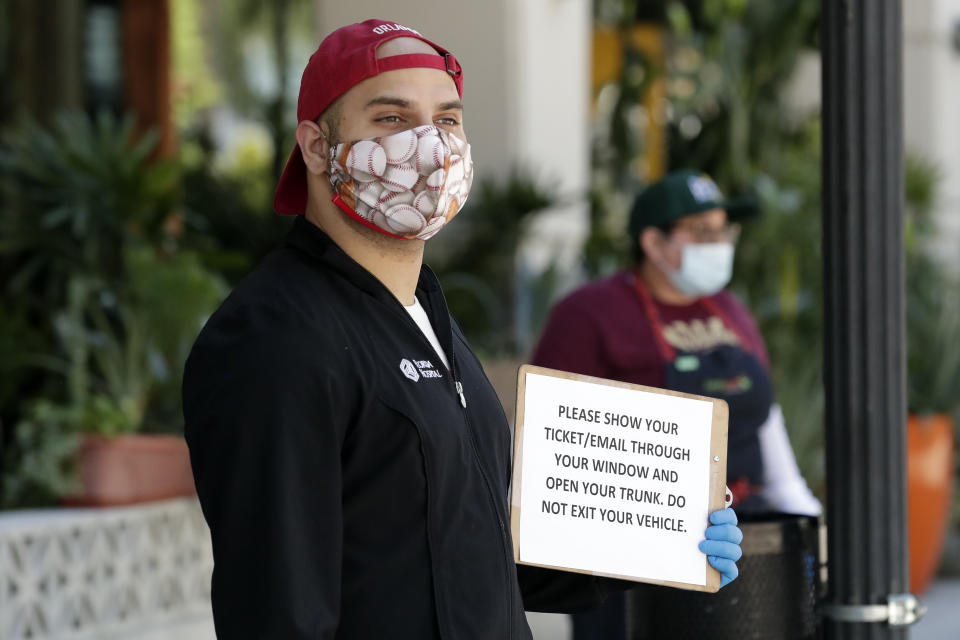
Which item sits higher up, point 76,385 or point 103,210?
point 103,210

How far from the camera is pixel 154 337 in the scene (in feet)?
19.1

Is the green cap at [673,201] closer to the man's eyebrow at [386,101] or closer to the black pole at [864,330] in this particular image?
the black pole at [864,330]

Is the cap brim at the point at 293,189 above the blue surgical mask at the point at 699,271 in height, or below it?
above

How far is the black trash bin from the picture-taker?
3.16 metres

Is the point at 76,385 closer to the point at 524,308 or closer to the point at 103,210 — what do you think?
the point at 103,210

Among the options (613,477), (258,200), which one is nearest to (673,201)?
(613,477)

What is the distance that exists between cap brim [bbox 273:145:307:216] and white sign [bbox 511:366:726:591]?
52 cm

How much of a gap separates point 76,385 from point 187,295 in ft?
1.94

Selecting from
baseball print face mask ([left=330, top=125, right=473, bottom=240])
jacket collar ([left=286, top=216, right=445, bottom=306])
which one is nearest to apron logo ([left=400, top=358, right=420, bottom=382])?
jacket collar ([left=286, top=216, right=445, bottom=306])

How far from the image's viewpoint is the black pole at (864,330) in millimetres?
3047

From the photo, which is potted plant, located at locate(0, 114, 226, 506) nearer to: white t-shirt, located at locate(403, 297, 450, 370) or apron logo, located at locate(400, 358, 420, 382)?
white t-shirt, located at locate(403, 297, 450, 370)

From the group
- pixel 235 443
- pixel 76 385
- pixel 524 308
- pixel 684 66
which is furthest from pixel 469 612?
pixel 684 66

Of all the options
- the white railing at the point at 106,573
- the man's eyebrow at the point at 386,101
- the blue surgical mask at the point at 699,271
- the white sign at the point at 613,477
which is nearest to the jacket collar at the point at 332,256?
the man's eyebrow at the point at 386,101

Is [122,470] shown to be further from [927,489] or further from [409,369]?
[927,489]
